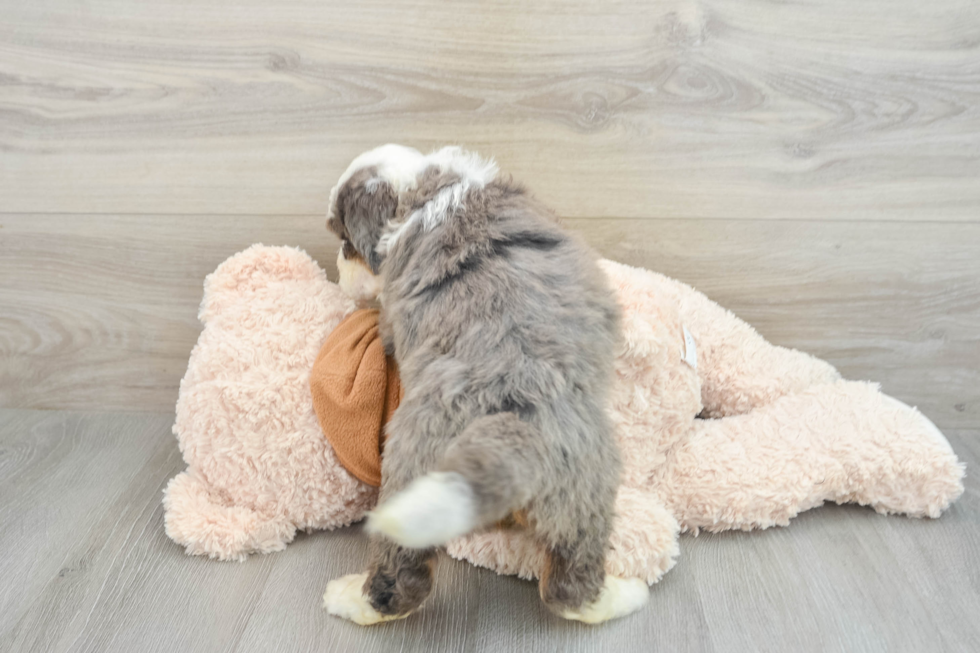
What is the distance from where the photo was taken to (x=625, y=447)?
3.26 feet

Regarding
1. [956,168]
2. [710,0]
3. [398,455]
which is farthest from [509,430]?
[956,168]

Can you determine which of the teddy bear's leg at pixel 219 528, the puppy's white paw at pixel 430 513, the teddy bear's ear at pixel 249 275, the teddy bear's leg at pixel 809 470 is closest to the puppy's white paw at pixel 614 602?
the teddy bear's leg at pixel 809 470

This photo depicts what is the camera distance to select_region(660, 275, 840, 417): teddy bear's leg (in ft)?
3.76

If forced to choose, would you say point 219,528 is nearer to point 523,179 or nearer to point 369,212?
point 369,212

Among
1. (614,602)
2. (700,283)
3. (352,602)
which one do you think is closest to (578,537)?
(614,602)

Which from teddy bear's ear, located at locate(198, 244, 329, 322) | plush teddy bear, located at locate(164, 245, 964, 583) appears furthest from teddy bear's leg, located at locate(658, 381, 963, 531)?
teddy bear's ear, located at locate(198, 244, 329, 322)

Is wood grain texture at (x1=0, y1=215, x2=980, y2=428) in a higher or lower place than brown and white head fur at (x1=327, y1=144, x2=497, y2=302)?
lower

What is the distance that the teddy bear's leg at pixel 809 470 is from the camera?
101 cm

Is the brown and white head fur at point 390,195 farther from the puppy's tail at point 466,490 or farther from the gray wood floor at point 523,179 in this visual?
the puppy's tail at point 466,490

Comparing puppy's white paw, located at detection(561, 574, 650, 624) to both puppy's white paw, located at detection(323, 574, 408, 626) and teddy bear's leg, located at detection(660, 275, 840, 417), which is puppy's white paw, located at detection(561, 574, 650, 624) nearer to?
puppy's white paw, located at detection(323, 574, 408, 626)

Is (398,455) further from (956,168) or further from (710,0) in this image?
(956,168)

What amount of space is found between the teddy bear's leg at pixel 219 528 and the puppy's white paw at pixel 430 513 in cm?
47

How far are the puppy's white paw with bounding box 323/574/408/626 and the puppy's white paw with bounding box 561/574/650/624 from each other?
23 cm

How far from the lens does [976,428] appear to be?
4.22ft
